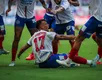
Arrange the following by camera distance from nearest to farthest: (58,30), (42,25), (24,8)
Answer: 1. (42,25)
2. (24,8)
3. (58,30)

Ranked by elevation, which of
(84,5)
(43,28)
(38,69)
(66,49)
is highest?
(43,28)

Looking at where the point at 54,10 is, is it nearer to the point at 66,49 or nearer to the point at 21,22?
the point at 21,22

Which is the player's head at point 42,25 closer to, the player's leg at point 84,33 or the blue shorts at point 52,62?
the blue shorts at point 52,62

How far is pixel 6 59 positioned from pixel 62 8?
2.43 metres

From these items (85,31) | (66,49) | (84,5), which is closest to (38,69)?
(85,31)

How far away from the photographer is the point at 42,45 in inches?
458

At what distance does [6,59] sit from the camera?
44.9 ft

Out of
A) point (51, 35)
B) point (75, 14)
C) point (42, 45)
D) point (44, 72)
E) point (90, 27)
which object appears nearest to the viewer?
Result: point (44, 72)

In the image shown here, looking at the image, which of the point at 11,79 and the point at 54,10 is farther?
the point at 54,10

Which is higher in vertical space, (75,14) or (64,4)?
(64,4)

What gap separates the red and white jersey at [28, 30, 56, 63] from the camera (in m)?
11.6

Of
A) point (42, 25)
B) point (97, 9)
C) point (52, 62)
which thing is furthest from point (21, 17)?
point (97, 9)

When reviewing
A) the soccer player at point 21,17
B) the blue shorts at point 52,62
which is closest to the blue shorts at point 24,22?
the soccer player at point 21,17

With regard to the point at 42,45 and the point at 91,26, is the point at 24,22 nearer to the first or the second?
the point at 42,45
